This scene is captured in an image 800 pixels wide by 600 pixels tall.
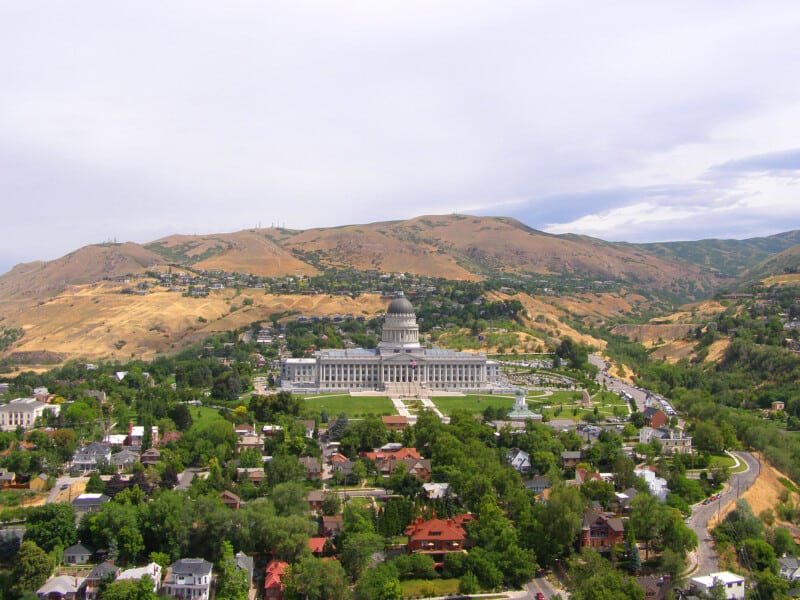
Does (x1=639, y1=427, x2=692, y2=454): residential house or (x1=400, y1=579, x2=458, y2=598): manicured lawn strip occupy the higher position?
(x1=639, y1=427, x2=692, y2=454): residential house

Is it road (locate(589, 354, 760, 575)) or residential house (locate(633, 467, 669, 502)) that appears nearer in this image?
road (locate(589, 354, 760, 575))

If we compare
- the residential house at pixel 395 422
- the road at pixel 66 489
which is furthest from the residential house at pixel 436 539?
the residential house at pixel 395 422

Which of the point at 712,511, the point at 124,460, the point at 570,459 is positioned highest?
the point at 124,460

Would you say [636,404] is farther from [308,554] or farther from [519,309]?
[519,309]

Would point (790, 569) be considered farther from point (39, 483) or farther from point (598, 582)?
point (39, 483)

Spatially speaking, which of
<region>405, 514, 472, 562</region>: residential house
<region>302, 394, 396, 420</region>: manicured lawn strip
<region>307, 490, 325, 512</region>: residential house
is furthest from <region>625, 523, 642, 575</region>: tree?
<region>302, 394, 396, 420</region>: manicured lawn strip

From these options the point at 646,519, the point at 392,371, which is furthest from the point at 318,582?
the point at 392,371

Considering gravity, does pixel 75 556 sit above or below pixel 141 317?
below

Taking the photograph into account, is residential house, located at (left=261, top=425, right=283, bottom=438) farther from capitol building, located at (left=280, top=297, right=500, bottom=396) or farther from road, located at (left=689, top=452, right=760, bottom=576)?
road, located at (left=689, top=452, right=760, bottom=576)
